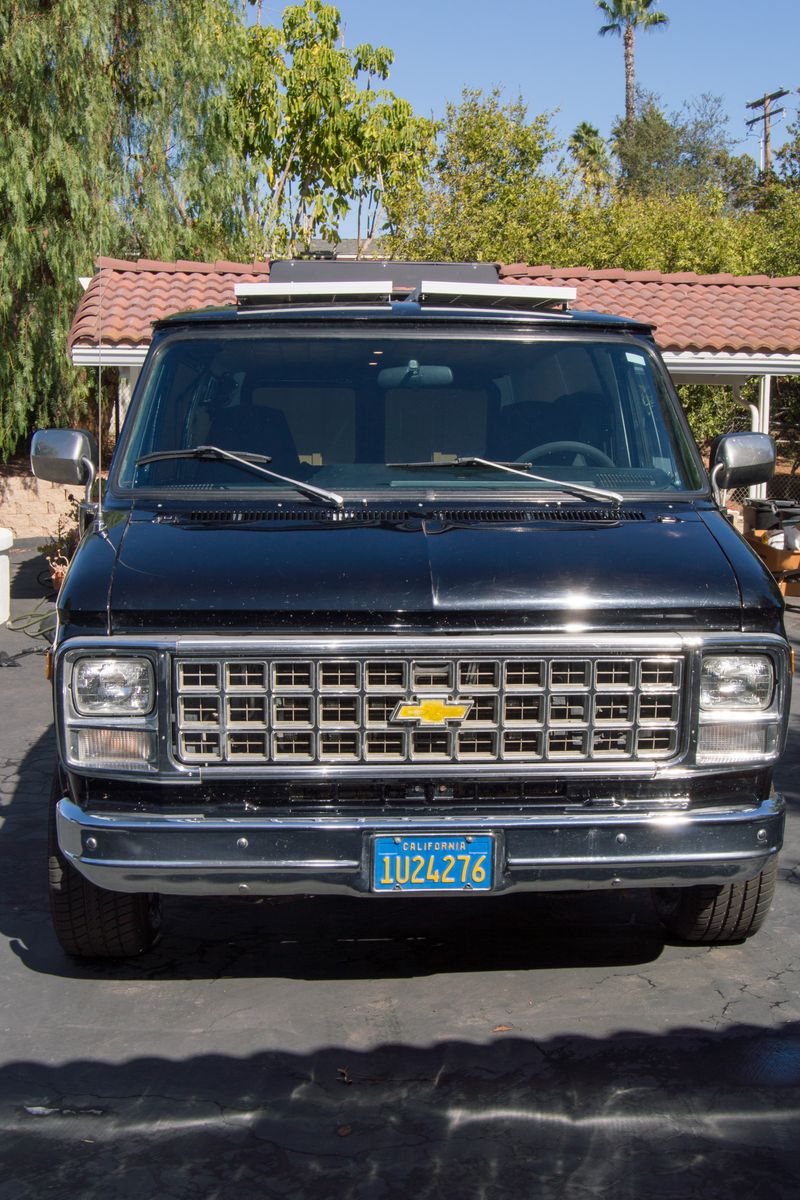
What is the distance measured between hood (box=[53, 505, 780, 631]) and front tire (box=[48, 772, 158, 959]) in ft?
2.63

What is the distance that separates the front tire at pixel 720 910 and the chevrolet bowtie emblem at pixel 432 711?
131 cm

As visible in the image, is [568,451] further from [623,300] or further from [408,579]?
[623,300]

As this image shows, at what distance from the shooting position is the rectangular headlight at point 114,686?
155 inches

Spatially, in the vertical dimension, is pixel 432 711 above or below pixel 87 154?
below

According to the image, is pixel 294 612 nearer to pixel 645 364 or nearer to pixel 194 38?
pixel 645 364

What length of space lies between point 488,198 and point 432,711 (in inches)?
868

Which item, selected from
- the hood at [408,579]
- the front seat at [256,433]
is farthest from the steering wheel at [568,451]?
the front seat at [256,433]

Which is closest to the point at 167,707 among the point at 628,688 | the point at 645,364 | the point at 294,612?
the point at 294,612

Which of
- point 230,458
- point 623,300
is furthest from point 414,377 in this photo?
point 623,300

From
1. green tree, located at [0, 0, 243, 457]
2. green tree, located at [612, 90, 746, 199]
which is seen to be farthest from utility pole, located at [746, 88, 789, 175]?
green tree, located at [0, 0, 243, 457]

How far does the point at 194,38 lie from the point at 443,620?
65.7ft

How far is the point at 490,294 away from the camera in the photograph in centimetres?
556

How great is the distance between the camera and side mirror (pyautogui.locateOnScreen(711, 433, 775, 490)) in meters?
5.30

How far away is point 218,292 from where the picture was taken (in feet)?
51.2
